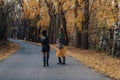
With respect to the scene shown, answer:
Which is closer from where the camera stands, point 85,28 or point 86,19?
point 86,19

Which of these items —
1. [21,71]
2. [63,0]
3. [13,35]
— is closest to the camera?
[21,71]

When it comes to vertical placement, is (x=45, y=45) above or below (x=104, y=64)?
above

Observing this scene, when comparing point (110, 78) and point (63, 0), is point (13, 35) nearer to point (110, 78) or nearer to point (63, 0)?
point (63, 0)

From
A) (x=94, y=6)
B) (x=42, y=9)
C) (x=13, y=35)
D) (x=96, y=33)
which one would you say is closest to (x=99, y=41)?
(x=96, y=33)

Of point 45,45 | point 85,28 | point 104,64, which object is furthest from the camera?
point 85,28

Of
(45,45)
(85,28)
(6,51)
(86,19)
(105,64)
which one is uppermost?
(86,19)

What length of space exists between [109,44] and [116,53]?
6.17m

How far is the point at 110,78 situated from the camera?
1523cm

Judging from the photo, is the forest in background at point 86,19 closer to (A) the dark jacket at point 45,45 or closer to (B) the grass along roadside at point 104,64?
(B) the grass along roadside at point 104,64

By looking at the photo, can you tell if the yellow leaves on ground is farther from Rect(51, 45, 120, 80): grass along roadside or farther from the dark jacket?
the dark jacket

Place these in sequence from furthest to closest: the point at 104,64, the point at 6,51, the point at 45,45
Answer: the point at 6,51, the point at 104,64, the point at 45,45

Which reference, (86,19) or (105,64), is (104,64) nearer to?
(105,64)

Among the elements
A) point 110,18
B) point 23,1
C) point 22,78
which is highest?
point 23,1

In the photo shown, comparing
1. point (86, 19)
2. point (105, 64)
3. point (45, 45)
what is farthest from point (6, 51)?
point (45, 45)
